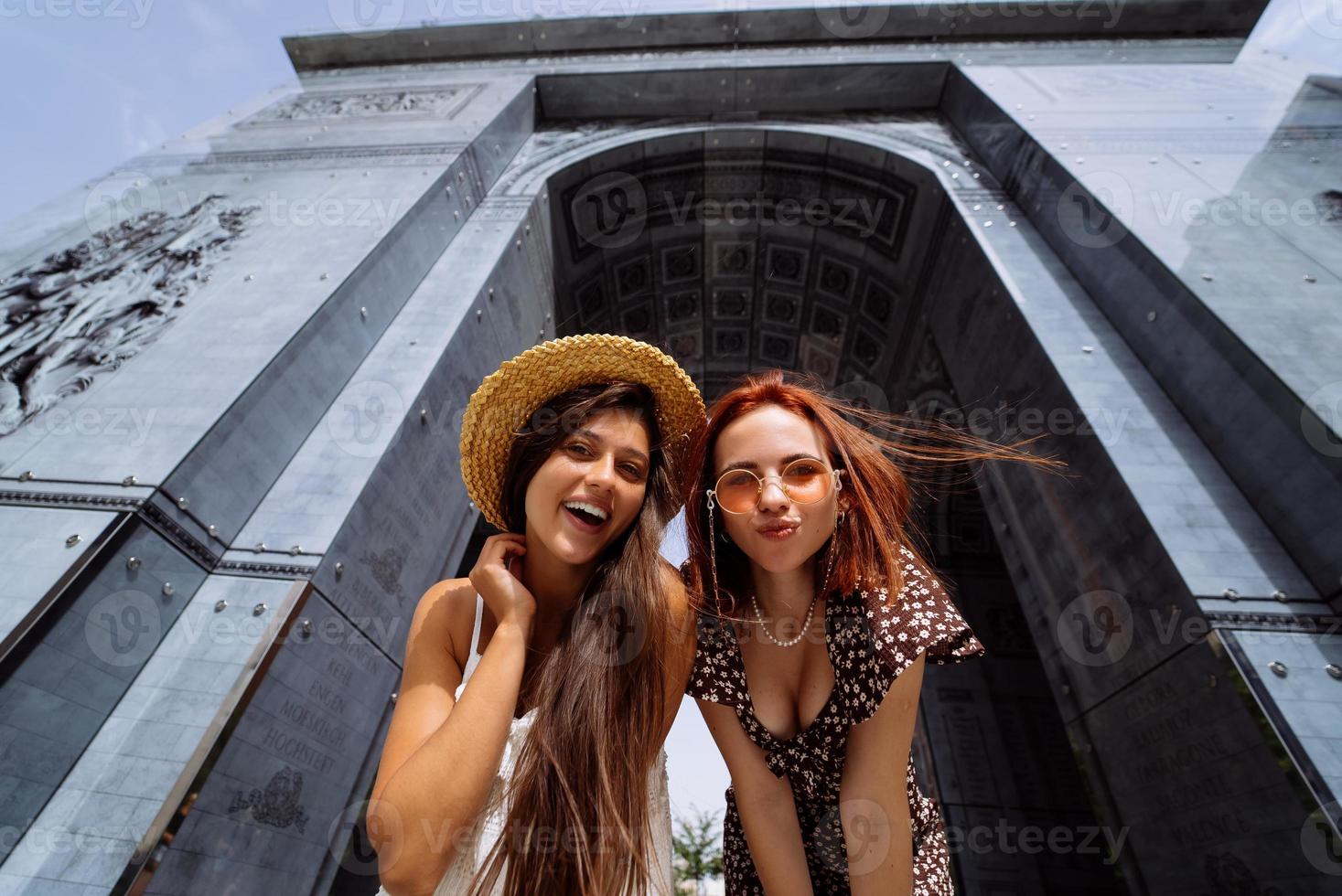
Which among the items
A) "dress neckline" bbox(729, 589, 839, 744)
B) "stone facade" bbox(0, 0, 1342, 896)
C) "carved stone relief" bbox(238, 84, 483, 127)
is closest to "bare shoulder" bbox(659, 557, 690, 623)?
"dress neckline" bbox(729, 589, 839, 744)

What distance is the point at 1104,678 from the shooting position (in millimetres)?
3643

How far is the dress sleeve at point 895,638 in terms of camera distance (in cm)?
151

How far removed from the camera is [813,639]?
5.72 feet

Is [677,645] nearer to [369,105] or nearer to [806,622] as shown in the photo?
[806,622]

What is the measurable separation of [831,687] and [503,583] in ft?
3.22

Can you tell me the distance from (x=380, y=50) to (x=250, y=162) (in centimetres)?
461

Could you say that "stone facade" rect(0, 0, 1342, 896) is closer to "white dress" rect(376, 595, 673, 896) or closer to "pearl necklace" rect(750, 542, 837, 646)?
"white dress" rect(376, 595, 673, 896)

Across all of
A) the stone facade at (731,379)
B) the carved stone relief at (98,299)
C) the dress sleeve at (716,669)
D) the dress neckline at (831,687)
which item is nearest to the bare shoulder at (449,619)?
the dress sleeve at (716,669)

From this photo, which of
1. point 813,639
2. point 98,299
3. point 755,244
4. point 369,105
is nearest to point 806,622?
point 813,639

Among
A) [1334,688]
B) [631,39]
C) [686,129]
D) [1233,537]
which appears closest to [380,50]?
[631,39]

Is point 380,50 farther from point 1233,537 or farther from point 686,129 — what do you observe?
point 1233,537

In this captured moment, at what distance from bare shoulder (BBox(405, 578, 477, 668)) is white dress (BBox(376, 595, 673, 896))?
0.07 ft

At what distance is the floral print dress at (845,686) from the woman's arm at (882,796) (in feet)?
0.18

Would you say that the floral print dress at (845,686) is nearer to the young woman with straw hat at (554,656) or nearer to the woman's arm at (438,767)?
the young woman with straw hat at (554,656)
